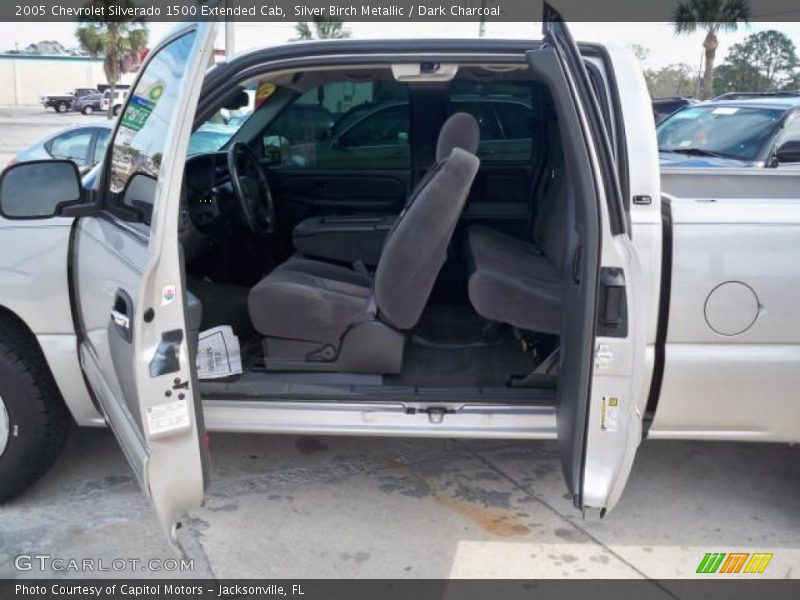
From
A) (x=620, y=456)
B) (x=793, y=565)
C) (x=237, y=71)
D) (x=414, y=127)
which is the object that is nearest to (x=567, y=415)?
(x=620, y=456)

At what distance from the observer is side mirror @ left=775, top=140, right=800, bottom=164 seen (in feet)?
24.4

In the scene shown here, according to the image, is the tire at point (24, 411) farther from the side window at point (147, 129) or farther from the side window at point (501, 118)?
the side window at point (501, 118)

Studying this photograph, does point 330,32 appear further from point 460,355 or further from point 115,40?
point 115,40

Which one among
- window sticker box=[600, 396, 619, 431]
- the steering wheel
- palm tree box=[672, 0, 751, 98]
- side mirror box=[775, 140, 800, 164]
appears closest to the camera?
window sticker box=[600, 396, 619, 431]

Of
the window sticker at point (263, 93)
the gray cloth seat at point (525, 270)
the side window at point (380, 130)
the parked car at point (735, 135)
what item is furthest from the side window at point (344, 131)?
the parked car at point (735, 135)

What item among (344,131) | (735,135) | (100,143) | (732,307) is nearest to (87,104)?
(100,143)

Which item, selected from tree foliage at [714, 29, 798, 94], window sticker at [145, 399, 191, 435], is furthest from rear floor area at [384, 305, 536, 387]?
tree foliage at [714, 29, 798, 94]

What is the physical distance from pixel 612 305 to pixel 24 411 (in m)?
2.20

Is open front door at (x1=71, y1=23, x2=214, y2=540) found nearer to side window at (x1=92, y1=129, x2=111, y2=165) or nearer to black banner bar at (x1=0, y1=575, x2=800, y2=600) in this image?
black banner bar at (x1=0, y1=575, x2=800, y2=600)

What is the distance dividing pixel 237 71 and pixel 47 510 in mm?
1896

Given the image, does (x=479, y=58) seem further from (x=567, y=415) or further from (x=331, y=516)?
(x=331, y=516)

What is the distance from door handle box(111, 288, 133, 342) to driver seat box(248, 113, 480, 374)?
2.40 feet

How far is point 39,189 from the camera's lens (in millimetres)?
2930

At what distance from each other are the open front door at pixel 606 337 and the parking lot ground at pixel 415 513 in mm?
543
